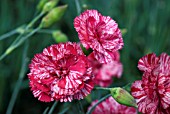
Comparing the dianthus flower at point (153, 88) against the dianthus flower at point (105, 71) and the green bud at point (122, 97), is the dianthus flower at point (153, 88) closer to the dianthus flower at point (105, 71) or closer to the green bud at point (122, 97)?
the green bud at point (122, 97)

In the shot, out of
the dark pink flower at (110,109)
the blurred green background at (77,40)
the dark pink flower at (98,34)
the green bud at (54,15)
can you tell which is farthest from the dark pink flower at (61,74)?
the blurred green background at (77,40)

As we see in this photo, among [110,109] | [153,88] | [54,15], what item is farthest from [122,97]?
[54,15]

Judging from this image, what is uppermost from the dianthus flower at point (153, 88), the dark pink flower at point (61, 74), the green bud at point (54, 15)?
the green bud at point (54, 15)

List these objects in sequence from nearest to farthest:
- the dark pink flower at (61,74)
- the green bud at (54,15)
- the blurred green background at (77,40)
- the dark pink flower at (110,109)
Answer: the dark pink flower at (61,74), the dark pink flower at (110,109), the green bud at (54,15), the blurred green background at (77,40)

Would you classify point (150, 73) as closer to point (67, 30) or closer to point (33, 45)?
point (33, 45)

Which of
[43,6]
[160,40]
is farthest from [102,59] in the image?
[160,40]

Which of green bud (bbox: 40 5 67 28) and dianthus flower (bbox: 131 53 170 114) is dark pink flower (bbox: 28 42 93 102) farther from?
green bud (bbox: 40 5 67 28)
